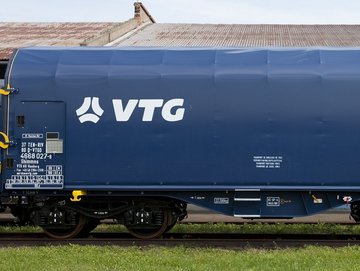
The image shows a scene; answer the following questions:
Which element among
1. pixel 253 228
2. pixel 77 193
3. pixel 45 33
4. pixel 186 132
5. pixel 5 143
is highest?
pixel 45 33

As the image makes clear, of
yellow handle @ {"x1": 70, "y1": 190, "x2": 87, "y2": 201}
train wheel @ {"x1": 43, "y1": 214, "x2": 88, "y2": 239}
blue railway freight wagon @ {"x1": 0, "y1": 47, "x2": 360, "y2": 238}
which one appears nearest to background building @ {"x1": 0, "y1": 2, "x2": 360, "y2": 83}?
blue railway freight wagon @ {"x1": 0, "y1": 47, "x2": 360, "y2": 238}

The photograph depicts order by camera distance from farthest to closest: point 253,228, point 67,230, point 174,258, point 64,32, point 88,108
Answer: point 64,32
point 253,228
point 67,230
point 88,108
point 174,258

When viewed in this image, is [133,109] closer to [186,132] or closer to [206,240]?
[186,132]

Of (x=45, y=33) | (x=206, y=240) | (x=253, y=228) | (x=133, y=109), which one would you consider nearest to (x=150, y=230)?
(x=206, y=240)

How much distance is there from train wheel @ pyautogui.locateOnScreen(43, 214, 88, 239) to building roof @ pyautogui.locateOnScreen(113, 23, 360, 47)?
57.5 feet

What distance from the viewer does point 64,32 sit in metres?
35.6

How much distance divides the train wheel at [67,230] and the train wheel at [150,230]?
3.31 ft

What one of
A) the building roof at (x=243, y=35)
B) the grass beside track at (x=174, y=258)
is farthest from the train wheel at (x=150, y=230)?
the building roof at (x=243, y=35)

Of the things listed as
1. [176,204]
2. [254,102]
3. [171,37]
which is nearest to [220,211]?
[176,204]

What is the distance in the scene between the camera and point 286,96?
508 inches

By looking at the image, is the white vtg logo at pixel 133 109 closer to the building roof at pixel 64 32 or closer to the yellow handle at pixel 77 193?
the yellow handle at pixel 77 193

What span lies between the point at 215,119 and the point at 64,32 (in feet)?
79.7

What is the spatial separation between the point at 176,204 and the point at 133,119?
203cm

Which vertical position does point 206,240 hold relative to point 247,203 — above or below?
below
